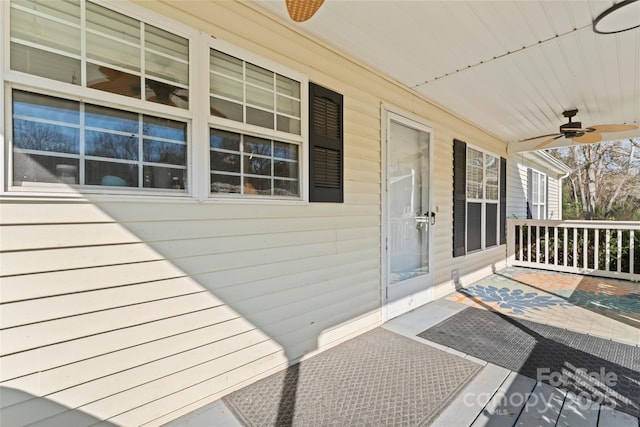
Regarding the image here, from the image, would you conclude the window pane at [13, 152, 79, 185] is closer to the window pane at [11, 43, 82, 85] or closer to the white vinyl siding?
the window pane at [11, 43, 82, 85]

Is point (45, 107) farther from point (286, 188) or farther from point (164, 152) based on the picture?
point (286, 188)

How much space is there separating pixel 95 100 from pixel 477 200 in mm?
5374

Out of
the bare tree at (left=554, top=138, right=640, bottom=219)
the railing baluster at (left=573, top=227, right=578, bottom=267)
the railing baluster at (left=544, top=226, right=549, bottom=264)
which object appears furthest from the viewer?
the bare tree at (left=554, top=138, right=640, bottom=219)

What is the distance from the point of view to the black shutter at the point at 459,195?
4551mm

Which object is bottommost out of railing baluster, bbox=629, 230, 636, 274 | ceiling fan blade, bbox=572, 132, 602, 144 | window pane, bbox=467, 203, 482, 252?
railing baluster, bbox=629, 230, 636, 274

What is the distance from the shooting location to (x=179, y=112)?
185 centimetres

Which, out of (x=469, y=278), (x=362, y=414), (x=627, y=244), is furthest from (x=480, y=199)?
(x=362, y=414)

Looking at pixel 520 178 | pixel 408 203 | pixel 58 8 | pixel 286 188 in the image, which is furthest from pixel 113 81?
Answer: pixel 520 178

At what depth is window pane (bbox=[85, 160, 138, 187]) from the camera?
1597 mm

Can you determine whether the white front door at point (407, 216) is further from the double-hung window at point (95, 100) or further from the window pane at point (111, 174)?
the window pane at point (111, 174)

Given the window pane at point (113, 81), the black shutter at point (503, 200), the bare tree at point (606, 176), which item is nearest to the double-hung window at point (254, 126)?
the window pane at point (113, 81)

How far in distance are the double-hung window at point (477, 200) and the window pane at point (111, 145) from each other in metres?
4.22

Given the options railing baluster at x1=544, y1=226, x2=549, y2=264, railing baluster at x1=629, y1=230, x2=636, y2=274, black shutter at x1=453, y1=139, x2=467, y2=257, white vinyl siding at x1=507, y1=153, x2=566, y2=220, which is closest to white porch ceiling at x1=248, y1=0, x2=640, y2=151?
black shutter at x1=453, y1=139, x2=467, y2=257

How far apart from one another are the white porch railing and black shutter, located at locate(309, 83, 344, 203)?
5.12m
